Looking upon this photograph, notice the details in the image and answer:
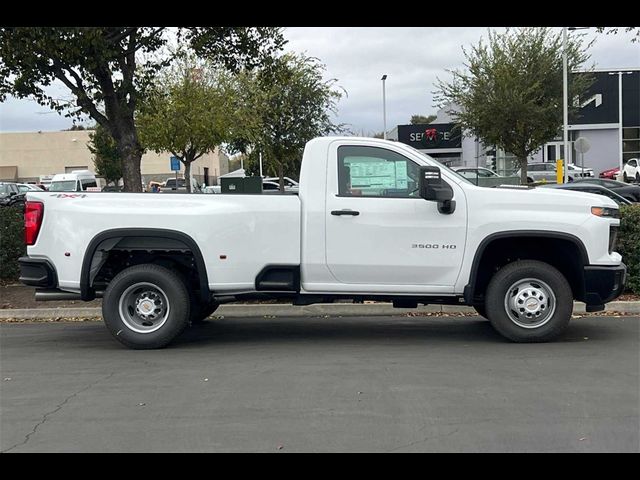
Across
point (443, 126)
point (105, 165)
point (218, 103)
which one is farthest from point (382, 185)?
point (105, 165)

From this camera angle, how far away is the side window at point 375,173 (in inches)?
288

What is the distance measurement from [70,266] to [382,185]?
340 centimetres

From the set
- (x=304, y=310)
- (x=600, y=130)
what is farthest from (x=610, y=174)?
(x=304, y=310)

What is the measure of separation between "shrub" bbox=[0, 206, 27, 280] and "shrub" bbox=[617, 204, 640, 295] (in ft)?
29.9

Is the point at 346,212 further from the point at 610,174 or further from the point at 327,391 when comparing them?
the point at 610,174

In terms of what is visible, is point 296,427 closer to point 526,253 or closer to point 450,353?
point 450,353

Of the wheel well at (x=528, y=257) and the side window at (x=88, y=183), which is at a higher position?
the side window at (x=88, y=183)

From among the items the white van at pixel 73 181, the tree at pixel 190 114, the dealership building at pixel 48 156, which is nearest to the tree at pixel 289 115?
the tree at pixel 190 114

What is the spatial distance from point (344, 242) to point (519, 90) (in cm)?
2299

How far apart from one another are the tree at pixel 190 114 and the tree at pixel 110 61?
1313cm

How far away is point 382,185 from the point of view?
7.36 meters

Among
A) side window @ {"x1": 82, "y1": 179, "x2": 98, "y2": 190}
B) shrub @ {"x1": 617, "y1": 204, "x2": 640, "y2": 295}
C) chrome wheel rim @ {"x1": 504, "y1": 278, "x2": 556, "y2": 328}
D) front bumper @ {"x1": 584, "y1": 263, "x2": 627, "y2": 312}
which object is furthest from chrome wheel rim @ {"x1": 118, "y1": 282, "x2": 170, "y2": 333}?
side window @ {"x1": 82, "y1": 179, "x2": 98, "y2": 190}

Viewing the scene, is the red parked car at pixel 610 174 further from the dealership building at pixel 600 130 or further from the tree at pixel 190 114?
the tree at pixel 190 114

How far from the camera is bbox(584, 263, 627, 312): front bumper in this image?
7.19 m
